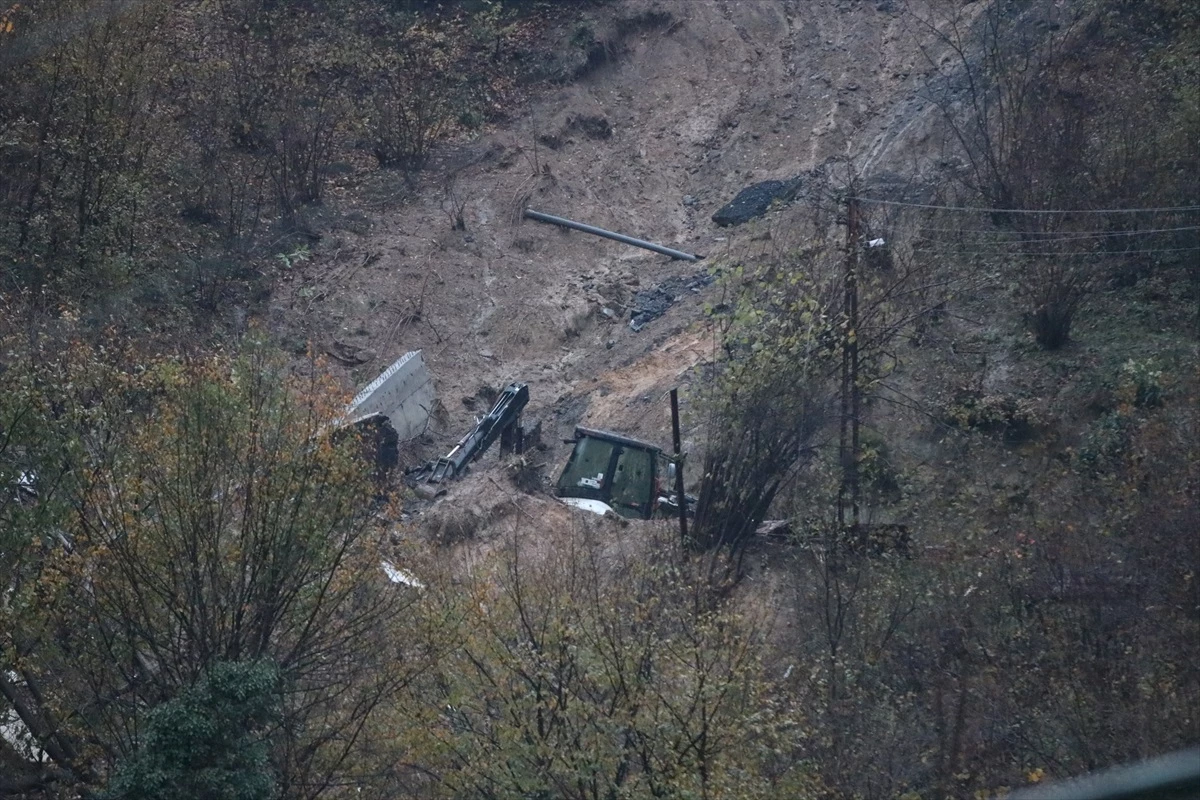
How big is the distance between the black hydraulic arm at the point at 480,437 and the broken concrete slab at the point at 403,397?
814 millimetres

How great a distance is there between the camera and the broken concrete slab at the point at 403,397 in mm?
19859

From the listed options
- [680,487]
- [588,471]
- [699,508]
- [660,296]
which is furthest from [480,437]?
[660,296]

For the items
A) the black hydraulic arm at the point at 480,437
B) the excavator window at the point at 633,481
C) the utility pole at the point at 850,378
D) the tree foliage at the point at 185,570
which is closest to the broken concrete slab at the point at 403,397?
the black hydraulic arm at the point at 480,437

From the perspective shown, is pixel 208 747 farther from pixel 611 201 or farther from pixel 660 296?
pixel 611 201

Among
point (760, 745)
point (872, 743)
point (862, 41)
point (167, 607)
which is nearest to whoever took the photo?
point (760, 745)

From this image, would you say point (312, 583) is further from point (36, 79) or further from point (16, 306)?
point (36, 79)

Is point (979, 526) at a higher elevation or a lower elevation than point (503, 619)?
lower

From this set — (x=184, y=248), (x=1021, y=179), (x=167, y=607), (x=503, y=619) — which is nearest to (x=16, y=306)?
(x=184, y=248)

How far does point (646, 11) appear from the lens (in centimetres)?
2858

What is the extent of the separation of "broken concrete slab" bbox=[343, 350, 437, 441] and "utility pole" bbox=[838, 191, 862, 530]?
7.39 meters

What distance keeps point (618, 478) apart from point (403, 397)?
4432mm

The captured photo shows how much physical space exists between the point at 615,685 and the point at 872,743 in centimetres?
296

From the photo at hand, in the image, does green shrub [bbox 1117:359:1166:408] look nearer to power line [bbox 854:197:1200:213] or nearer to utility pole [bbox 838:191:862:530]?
power line [bbox 854:197:1200:213]

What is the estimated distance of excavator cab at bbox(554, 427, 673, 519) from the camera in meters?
18.0
